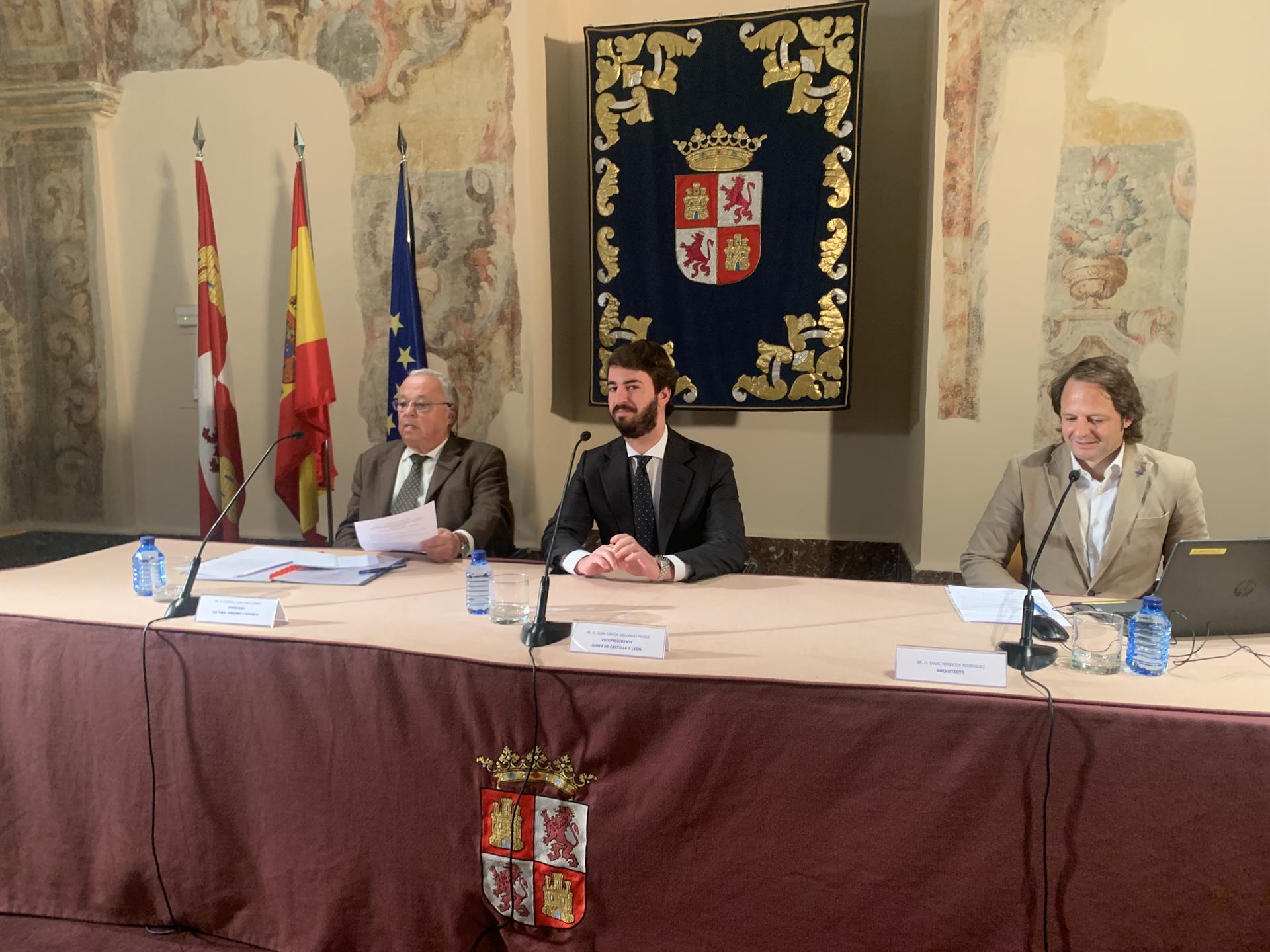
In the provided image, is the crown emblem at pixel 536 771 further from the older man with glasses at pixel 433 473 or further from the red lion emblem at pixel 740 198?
the red lion emblem at pixel 740 198

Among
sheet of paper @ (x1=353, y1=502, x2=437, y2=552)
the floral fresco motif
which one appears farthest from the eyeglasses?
the floral fresco motif

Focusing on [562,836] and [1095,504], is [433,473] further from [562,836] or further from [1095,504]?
[1095,504]

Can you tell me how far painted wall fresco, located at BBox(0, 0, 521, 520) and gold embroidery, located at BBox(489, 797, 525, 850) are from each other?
9.49ft

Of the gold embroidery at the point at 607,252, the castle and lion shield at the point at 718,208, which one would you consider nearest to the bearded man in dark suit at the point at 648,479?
the castle and lion shield at the point at 718,208

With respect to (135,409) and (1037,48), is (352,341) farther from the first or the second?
(1037,48)

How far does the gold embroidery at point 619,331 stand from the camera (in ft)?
14.4

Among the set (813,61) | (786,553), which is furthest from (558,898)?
(813,61)

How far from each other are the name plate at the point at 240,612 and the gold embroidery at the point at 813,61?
3349 millimetres

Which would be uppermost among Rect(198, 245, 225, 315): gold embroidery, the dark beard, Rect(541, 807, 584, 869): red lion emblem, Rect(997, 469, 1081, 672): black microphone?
Rect(198, 245, 225, 315): gold embroidery

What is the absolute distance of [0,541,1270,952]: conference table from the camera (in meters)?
1.36

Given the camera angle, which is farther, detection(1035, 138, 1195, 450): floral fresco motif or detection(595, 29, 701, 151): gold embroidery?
detection(595, 29, 701, 151): gold embroidery

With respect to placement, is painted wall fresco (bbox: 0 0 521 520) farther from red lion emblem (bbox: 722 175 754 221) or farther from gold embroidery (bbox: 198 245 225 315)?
red lion emblem (bbox: 722 175 754 221)

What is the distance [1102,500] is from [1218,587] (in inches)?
27.1

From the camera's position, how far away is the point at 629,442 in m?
2.67
